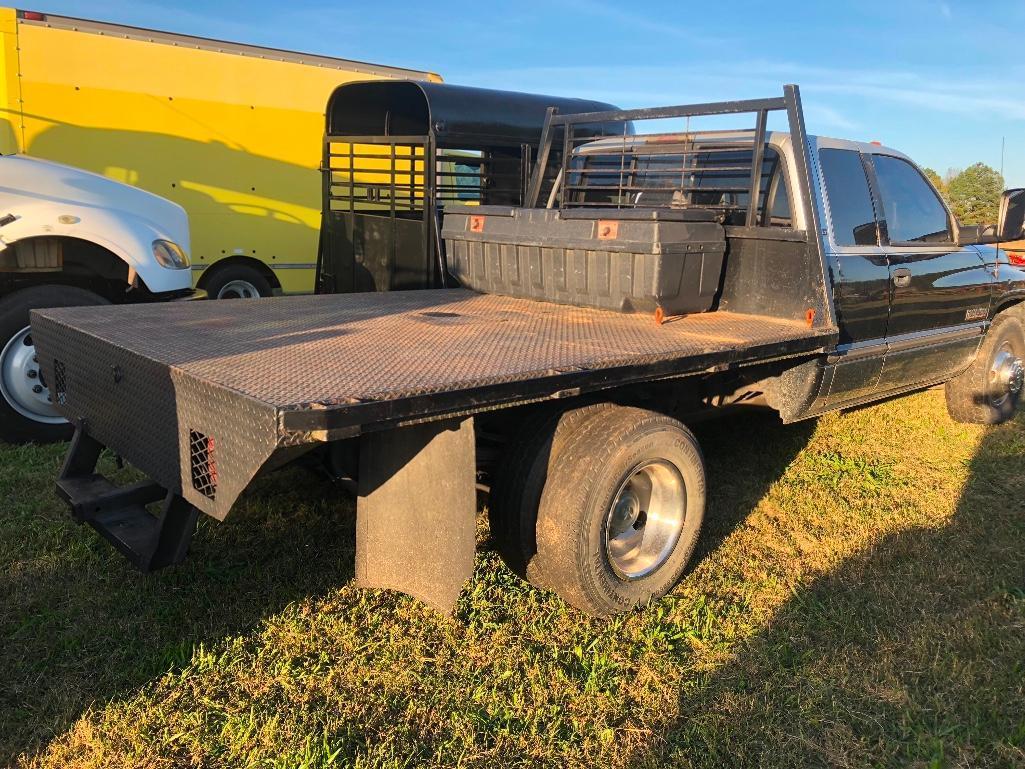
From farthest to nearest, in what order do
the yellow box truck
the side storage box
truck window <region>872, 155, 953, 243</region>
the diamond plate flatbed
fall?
the yellow box truck
truck window <region>872, 155, 953, 243</region>
the side storage box
the diamond plate flatbed

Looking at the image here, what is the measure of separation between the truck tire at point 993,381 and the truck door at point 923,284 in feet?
1.18

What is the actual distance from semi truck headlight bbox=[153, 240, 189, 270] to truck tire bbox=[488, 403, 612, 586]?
320 centimetres

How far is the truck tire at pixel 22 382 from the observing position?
16.2ft

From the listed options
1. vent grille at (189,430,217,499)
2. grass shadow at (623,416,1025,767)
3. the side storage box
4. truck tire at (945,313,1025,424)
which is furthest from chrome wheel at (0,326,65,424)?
truck tire at (945,313,1025,424)

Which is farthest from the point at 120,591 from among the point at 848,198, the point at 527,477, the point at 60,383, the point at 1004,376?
the point at 1004,376

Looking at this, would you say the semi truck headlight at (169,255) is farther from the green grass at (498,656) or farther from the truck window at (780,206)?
the truck window at (780,206)

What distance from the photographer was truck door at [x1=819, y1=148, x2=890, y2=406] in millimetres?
4438

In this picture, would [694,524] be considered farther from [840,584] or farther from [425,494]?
[425,494]

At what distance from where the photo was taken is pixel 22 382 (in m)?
Answer: 4.98

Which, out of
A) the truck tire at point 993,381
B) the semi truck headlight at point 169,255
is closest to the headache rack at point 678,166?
the semi truck headlight at point 169,255

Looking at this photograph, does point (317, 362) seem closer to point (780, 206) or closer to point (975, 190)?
point (780, 206)

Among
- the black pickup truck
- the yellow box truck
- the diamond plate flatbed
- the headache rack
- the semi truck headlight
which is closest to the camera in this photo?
the diamond plate flatbed

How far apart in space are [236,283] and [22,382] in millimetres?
3844

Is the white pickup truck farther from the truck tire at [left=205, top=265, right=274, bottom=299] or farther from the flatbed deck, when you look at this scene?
the truck tire at [left=205, top=265, right=274, bottom=299]
